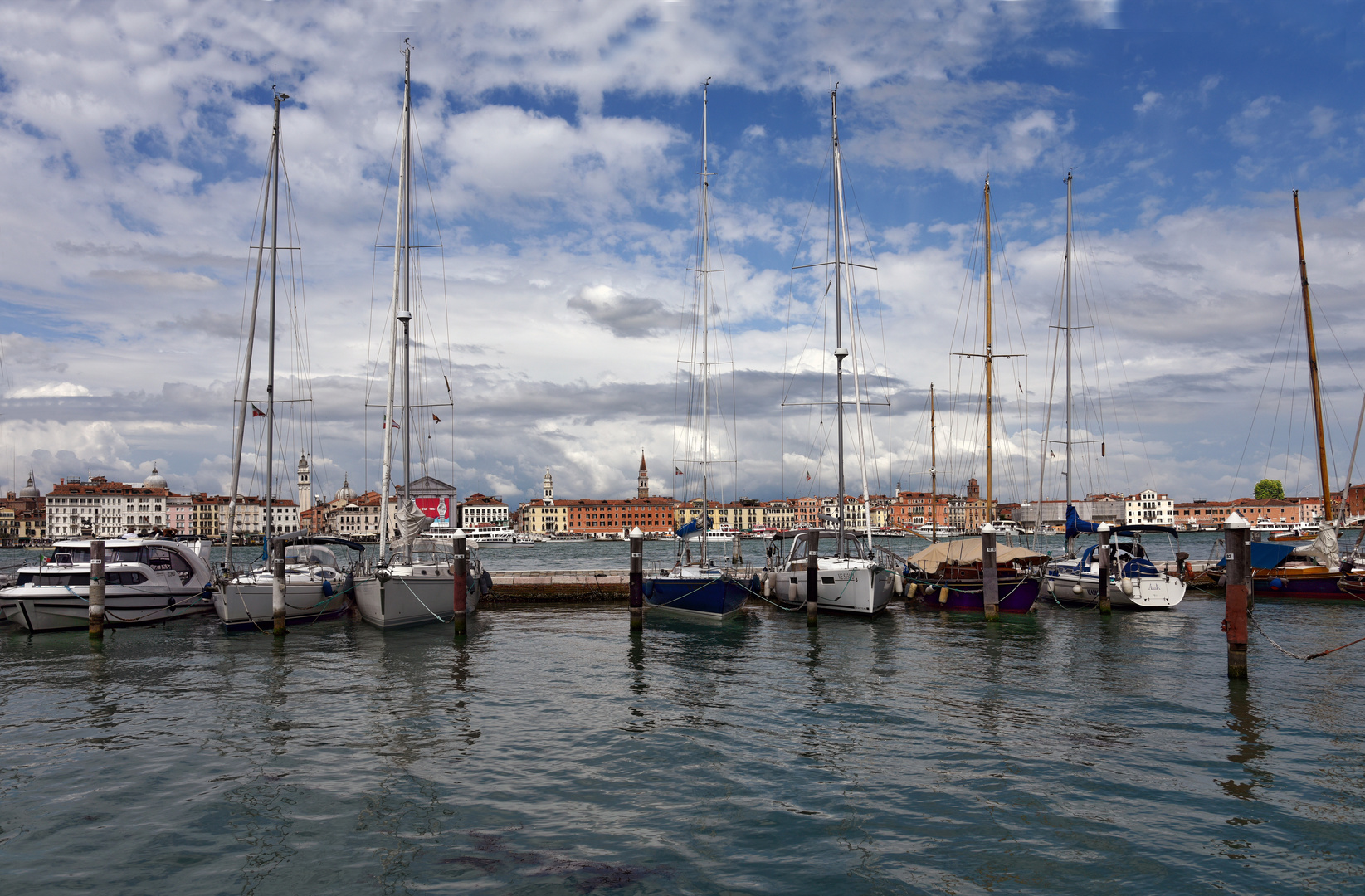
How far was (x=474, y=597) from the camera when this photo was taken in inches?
1157

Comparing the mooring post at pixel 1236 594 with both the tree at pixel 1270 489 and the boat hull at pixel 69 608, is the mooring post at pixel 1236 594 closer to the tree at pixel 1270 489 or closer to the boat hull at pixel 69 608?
the boat hull at pixel 69 608

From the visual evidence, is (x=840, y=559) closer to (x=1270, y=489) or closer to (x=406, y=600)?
(x=406, y=600)

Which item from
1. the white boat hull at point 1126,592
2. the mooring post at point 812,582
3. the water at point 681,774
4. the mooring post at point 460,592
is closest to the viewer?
the water at point 681,774

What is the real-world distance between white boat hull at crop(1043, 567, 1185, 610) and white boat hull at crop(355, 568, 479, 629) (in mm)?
21967

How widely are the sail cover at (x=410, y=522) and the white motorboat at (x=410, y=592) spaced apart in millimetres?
411

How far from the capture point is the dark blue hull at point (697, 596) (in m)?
27.1

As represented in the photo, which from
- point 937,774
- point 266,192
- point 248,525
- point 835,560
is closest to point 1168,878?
point 937,774

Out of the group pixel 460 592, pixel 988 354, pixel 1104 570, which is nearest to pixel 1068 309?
pixel 988 354

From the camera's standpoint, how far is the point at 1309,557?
118ft

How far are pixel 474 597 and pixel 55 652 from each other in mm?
11789

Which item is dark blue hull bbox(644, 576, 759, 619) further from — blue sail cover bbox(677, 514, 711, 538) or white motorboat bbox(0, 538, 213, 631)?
white motorboat bbox(0, 538, 213, 631)

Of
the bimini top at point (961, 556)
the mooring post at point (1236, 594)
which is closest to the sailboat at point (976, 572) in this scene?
the bimini top at point (961, 556)

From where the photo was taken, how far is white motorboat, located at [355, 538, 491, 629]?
24.9 meters

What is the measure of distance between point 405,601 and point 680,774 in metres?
16.4
